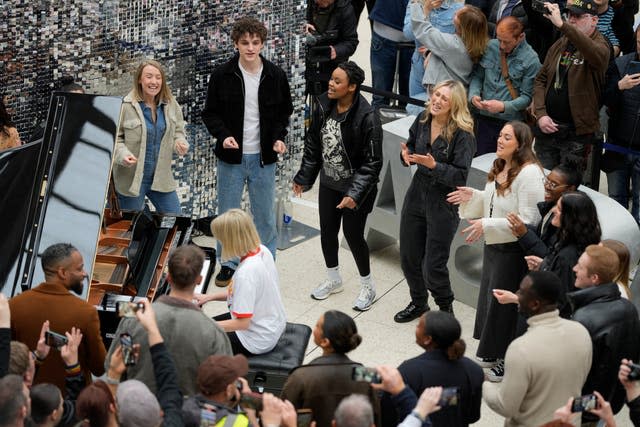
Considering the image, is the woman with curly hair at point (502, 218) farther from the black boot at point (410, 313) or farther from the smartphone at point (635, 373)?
the smartphone at point (635, 373)

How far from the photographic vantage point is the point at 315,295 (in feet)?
23.6

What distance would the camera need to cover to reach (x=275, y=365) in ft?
17.3

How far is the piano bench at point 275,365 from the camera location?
522cm

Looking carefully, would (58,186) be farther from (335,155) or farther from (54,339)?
(335,155)

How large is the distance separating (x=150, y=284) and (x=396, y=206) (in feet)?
8.32

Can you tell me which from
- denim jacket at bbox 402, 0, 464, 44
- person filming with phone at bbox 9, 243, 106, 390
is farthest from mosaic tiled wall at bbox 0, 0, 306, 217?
person filming with phone at bbox 9, 243, 106, 390

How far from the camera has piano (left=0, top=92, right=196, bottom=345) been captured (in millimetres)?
4898

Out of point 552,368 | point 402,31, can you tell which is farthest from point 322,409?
point 402,31

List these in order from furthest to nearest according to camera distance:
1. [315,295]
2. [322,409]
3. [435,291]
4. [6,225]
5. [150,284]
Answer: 1. [315,295]
2. [435,291]
3. [150,284]
4. [6,225]
5. [322,409]

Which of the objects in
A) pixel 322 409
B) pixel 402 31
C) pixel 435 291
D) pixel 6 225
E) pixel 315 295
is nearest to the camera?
pixel 322 409

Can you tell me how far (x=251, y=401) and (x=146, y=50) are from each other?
413 centimetres

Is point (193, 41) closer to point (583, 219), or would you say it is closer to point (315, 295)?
point (315, 295)

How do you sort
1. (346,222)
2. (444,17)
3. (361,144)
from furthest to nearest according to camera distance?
(444,17), (346,222), (361,144)

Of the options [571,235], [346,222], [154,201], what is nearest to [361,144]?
[346,222]
